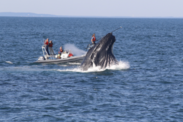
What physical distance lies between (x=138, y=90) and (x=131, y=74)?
20.4ft

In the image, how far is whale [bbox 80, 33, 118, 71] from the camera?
23.7 meters

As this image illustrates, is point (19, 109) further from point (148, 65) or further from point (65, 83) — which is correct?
point (148, 65)

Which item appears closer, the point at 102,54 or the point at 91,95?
the point at 91,95

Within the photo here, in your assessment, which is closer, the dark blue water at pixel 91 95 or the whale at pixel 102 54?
the dark blue water at pixel 91 95

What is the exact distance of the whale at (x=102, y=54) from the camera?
23.7 meters

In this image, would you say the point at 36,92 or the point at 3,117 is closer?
the point at 3,117

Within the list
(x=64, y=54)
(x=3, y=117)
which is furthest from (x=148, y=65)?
(x=3, y=117)

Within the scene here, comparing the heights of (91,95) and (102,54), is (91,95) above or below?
below

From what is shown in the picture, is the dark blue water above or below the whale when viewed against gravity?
below

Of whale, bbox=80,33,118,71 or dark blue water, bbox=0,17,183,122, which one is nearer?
dark blue water, bbox=0,17,183,122

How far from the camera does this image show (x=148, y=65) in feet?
113

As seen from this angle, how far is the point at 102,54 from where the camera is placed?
23.9 metres

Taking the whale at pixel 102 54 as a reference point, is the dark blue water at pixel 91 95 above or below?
below

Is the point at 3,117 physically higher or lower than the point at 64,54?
lower
